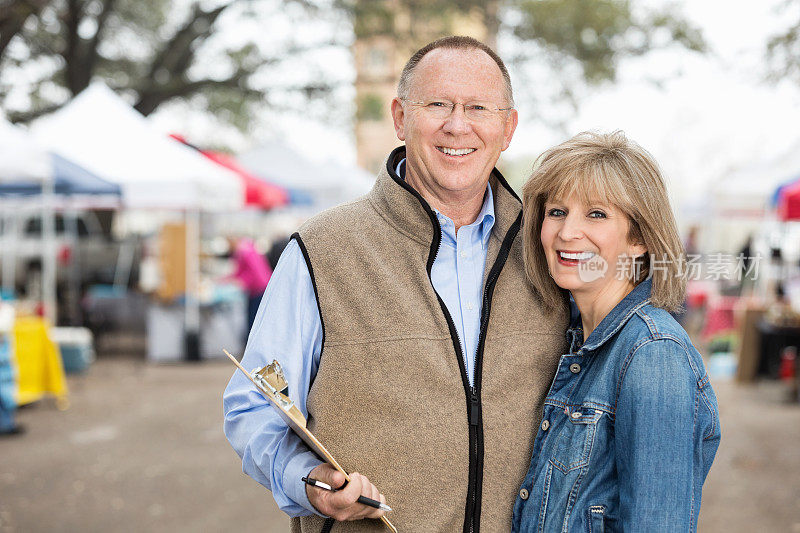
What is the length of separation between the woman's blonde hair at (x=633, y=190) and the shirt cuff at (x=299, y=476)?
88 cm

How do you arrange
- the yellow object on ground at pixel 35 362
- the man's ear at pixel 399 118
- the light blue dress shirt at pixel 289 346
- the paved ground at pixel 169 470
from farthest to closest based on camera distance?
the yellow object on ground at pixel 35 362 < the paved ground at pixel 169 470 < the man's ear at pixel 399 118 < the light blue dress shirt at pixel 289 346

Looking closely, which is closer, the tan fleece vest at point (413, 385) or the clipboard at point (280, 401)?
the clipboard at point (280, 401)

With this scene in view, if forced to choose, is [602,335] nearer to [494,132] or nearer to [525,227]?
[525,227]

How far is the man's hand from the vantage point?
1646mm

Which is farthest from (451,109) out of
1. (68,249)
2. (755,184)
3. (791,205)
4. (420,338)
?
(68,249)

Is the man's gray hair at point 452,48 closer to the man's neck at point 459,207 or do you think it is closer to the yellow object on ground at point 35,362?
the man's neck at point 459,207

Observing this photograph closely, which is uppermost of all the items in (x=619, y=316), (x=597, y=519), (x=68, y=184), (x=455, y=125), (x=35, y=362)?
(x=455, y=125)

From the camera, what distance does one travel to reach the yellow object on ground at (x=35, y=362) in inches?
317

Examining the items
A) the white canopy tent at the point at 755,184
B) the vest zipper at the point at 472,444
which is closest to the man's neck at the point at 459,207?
the vest zipper at the point at 472,444

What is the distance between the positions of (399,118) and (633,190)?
732 millimetres

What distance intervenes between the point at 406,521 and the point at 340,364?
1.35ft

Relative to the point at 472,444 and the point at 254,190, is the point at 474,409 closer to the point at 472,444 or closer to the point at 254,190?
the point at 472,444

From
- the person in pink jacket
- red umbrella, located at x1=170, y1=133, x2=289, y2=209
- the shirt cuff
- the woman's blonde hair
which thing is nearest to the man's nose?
the woman's blonde hair

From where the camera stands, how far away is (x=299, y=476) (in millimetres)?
1771
